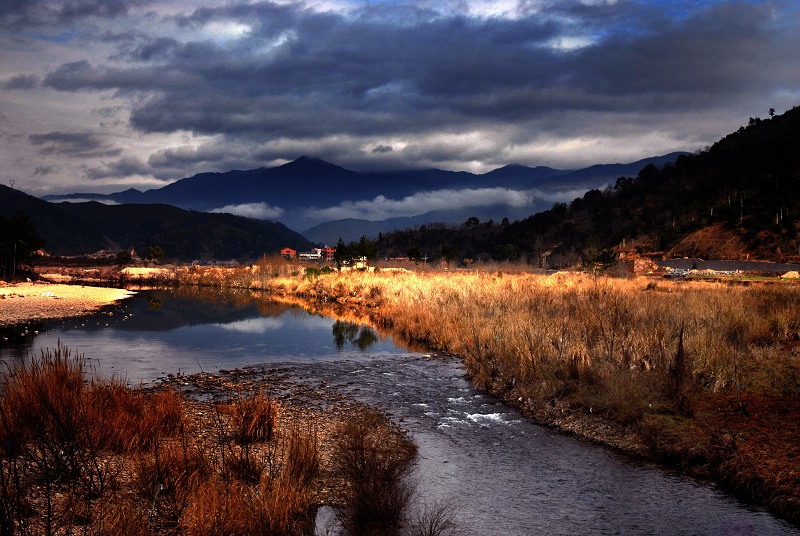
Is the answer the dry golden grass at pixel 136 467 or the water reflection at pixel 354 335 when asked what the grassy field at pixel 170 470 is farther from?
the water reflection at pixel 354 335

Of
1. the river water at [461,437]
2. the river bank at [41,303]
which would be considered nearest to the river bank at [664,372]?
the river water at [461,437]

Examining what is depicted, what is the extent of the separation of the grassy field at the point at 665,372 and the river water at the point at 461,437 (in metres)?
0.65

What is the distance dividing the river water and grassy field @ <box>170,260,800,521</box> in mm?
650

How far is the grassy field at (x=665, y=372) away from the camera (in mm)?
9398

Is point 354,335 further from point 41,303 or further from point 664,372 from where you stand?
point 41,303

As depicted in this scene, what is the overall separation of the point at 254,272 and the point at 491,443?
5664 cm

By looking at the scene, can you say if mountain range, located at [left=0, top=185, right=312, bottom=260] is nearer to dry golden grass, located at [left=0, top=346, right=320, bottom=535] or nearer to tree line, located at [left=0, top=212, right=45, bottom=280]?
tree line, located at [left=0, top=212, right=45, bottom=280]

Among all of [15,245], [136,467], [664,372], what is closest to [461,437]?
[664,372]

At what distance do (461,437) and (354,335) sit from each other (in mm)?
14815

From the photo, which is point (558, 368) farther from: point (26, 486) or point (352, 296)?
point (352, 296)

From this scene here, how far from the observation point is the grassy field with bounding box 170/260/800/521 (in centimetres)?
940

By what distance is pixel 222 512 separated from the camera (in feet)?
21.0

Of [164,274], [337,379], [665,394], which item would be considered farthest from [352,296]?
[164,274]

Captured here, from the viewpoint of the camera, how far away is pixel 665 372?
12.3 meters
